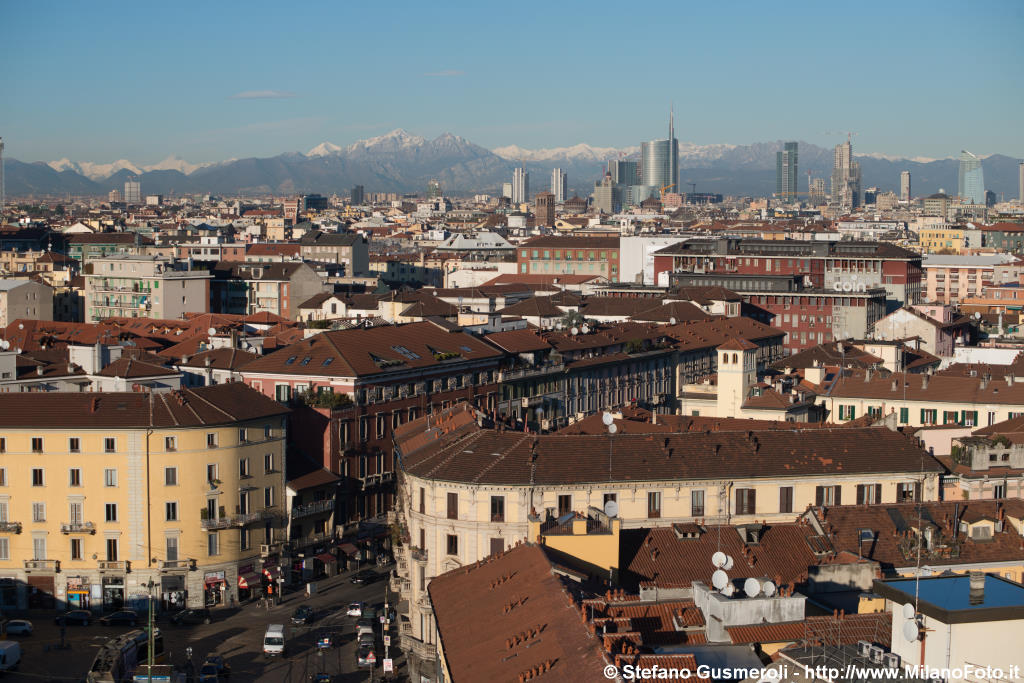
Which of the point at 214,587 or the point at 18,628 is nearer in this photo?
the point at 18,628

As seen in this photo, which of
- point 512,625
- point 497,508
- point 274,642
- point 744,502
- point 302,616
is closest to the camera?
point 512,625

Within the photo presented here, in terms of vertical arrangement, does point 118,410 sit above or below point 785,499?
above

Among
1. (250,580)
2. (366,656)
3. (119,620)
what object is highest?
(250,580)

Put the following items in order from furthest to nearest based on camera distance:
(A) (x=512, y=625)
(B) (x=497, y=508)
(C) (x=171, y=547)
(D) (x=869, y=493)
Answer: (C) (x=171, y=547) → (D) (x=869, y=493) → (B) (x=497, y=508) → (A) (x=512, y=625)

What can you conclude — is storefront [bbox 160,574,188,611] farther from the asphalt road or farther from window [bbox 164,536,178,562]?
the asphalt road

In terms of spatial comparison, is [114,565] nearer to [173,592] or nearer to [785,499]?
[173,592]

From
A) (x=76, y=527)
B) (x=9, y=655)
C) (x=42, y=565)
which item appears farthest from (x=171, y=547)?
(x=9, y=655)

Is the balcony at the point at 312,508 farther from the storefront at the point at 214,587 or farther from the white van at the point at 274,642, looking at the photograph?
the white van at the point at 274,642
